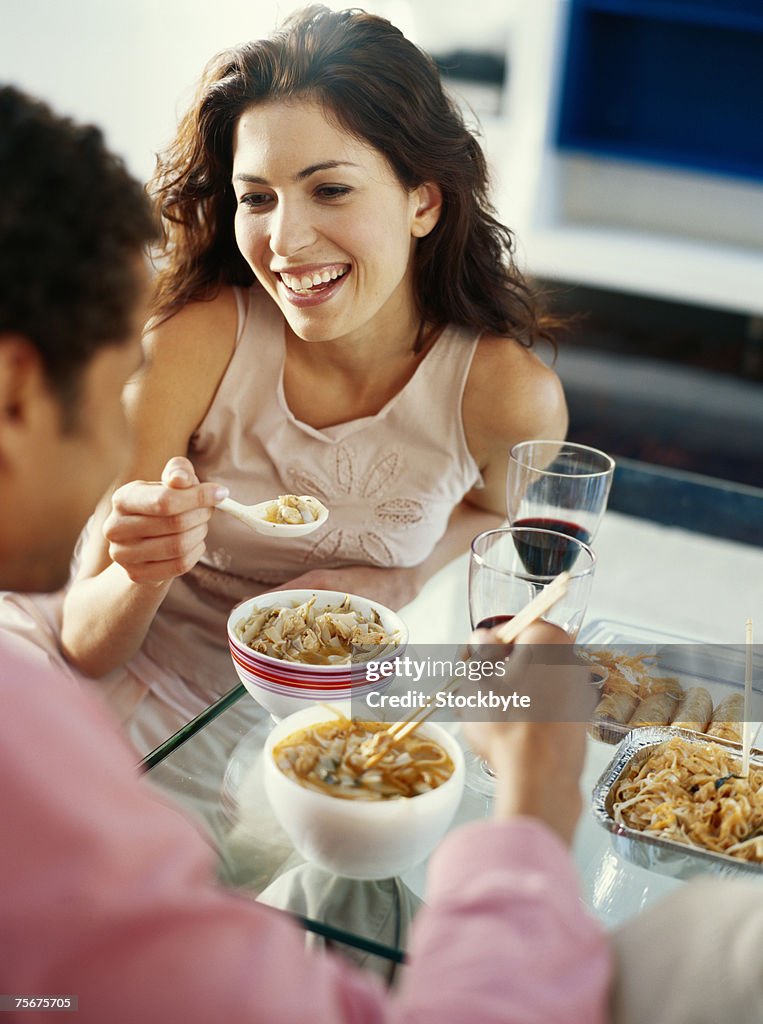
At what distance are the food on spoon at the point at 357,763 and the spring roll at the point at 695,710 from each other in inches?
12.7

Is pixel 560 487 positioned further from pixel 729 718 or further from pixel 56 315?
pixel 56 315

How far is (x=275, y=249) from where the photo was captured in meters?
1.43

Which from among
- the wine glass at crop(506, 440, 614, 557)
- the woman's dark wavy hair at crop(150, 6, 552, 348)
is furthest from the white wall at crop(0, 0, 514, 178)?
the wine glass at crop(506, 440, 614, 557)

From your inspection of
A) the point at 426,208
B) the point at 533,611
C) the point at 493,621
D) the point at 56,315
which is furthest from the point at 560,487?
the point at 56,315

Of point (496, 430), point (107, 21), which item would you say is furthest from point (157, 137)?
point (496, 430)

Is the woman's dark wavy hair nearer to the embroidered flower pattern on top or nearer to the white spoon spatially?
the embroidered flower pattern on top

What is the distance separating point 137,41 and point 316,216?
352 cm

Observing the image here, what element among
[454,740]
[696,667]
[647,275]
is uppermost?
[454,740]

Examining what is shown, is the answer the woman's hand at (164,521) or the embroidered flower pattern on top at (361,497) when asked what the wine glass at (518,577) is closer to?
the woman's hand at (164,521)

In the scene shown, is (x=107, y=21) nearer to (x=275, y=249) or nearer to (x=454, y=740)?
(x=275, y=249)

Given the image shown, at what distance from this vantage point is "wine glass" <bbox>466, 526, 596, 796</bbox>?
1.09 metres

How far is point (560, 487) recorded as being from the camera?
52.7 inches

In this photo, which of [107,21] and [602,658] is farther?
[107,21]

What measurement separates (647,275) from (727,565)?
2796 mm
